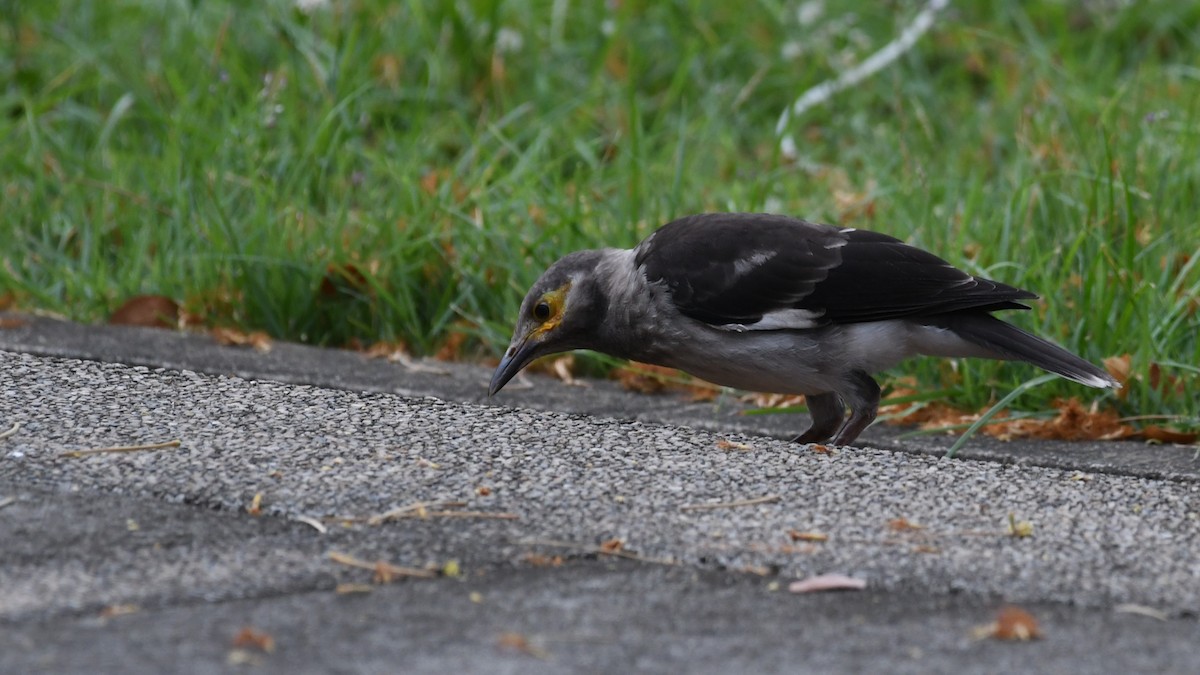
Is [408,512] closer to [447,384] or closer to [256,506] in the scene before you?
[256,506]

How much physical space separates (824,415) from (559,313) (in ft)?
2.94

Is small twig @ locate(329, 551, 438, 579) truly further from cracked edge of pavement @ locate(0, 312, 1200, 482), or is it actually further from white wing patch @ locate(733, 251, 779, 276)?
white wing patch @ locate(733, 251, 779, 276)

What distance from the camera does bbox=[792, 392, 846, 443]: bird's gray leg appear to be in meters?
4.97

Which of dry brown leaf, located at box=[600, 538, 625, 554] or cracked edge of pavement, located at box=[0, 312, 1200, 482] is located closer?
dry brown leaf, located at box=[600, 538, 625, 554]

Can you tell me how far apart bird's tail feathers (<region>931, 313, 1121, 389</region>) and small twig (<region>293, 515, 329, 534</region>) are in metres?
2.26

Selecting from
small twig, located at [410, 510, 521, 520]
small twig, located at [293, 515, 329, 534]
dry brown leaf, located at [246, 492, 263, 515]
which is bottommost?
dry brown leaf, located at [246, 492, 263, 515]

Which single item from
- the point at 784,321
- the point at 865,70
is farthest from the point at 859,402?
the point at 865,70

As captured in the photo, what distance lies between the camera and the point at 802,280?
485 centimetres

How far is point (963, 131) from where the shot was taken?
8.42 m

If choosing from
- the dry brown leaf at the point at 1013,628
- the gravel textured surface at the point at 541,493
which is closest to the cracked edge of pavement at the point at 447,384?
the gravel textured surface at the point at 541,493

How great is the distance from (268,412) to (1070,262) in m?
2.80

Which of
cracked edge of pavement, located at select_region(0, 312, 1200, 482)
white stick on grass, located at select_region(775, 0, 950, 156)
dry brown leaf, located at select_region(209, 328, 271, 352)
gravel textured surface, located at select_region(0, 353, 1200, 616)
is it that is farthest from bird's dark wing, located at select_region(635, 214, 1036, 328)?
white stick on grass, located at select_region(775, 0, 950, 156)

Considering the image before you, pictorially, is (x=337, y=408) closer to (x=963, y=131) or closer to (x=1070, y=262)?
(x=1070, y=262)

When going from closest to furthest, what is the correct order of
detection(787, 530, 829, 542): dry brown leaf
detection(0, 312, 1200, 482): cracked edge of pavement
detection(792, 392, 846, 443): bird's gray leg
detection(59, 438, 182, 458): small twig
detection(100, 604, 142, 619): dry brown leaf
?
Answer: 1. detection(100, 604, 142, 619): dry brown leaf
2. detection(787, 530, 829, 542): dry brown leaf
3. detection(59, 438, 182, 458): small twig
4. detection(0, 312, 1200, 482): cracked edge of pavement
5. detection(792, 392, 846, 443): bird's gray leg
